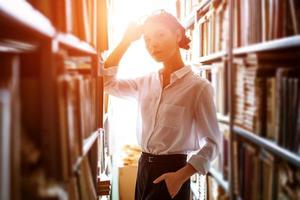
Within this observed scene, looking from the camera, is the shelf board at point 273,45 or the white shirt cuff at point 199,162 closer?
the shelf board at point 273,45

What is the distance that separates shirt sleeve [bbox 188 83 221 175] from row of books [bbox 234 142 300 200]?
0.12 meters

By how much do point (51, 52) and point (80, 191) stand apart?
656 mm

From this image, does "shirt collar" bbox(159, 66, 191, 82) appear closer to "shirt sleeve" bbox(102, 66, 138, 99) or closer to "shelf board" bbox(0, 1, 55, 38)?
"shirt sleeve" bbox(102, 66, 138, 99)

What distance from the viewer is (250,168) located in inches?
63.1

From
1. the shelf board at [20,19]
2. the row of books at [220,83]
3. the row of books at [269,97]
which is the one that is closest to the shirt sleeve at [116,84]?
the row of books at [220,83]

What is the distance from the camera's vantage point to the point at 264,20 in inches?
56.2

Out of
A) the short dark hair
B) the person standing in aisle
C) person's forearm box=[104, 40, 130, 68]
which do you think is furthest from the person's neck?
person's forearm box=[104, 40, 130, 68]

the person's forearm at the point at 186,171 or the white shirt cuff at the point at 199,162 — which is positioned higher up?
the white shirt cuff at the point at 199,162

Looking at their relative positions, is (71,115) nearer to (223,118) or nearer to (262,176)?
(262,176)

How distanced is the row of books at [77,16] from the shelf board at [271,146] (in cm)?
72

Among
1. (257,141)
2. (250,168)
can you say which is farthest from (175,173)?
(257,141)

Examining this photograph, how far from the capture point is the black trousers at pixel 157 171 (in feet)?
6.04

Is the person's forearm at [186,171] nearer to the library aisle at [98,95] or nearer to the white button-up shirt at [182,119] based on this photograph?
the white button-up shirt at [182,119]

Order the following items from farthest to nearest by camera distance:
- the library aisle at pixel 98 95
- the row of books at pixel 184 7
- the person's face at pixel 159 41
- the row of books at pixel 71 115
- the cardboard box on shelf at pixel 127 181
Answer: the cardboard box on shelf at pixel 127 181 → the row of books at pixel 184 7 → the person's face at pixel 159 41 → the row of books at pixel 71 115 → the library aisle at pixel 98 95
